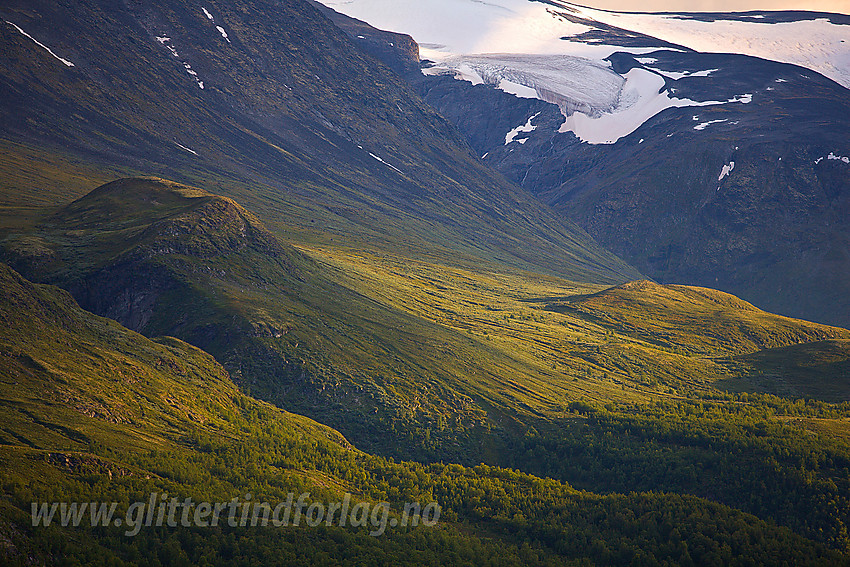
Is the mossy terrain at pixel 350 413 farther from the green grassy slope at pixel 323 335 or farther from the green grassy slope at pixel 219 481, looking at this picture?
the green grassy slope at pixel 323 335

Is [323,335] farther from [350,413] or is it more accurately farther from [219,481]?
[219,481]

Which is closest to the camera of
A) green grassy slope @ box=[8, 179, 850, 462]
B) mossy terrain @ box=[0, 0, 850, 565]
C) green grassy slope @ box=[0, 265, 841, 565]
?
green grassy slope @ box=[0, 265, 841, 565]

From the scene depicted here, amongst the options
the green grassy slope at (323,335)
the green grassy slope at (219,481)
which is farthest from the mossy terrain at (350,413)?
the green grassy slope at (323,335)

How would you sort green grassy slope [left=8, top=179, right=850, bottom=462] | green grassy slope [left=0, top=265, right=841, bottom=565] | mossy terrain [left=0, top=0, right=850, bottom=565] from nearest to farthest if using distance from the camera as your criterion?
green grassy slope [left=0, top=265, right=841, bottom=565] → mossy terrain [left=0, top=0, right=850, bottom=565] → green grassy slope [left=8, top=179, right=850, bottom=462]

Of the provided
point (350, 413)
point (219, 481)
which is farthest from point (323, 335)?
point (219, 481)

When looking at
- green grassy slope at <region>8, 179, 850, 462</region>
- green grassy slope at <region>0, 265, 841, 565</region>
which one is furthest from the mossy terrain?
green grassy slope at <region>8, 179, 850, 462</region>

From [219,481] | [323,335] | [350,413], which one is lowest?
[219,481]

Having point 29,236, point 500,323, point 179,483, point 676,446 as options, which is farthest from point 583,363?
point 29,236

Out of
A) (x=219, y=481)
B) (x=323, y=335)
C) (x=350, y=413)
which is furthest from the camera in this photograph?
(x=323, y=335)

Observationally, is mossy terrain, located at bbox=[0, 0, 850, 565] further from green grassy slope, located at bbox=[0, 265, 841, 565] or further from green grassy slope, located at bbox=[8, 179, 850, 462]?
green grassy slope, located at bbox=[8, 179, 850, 462]
